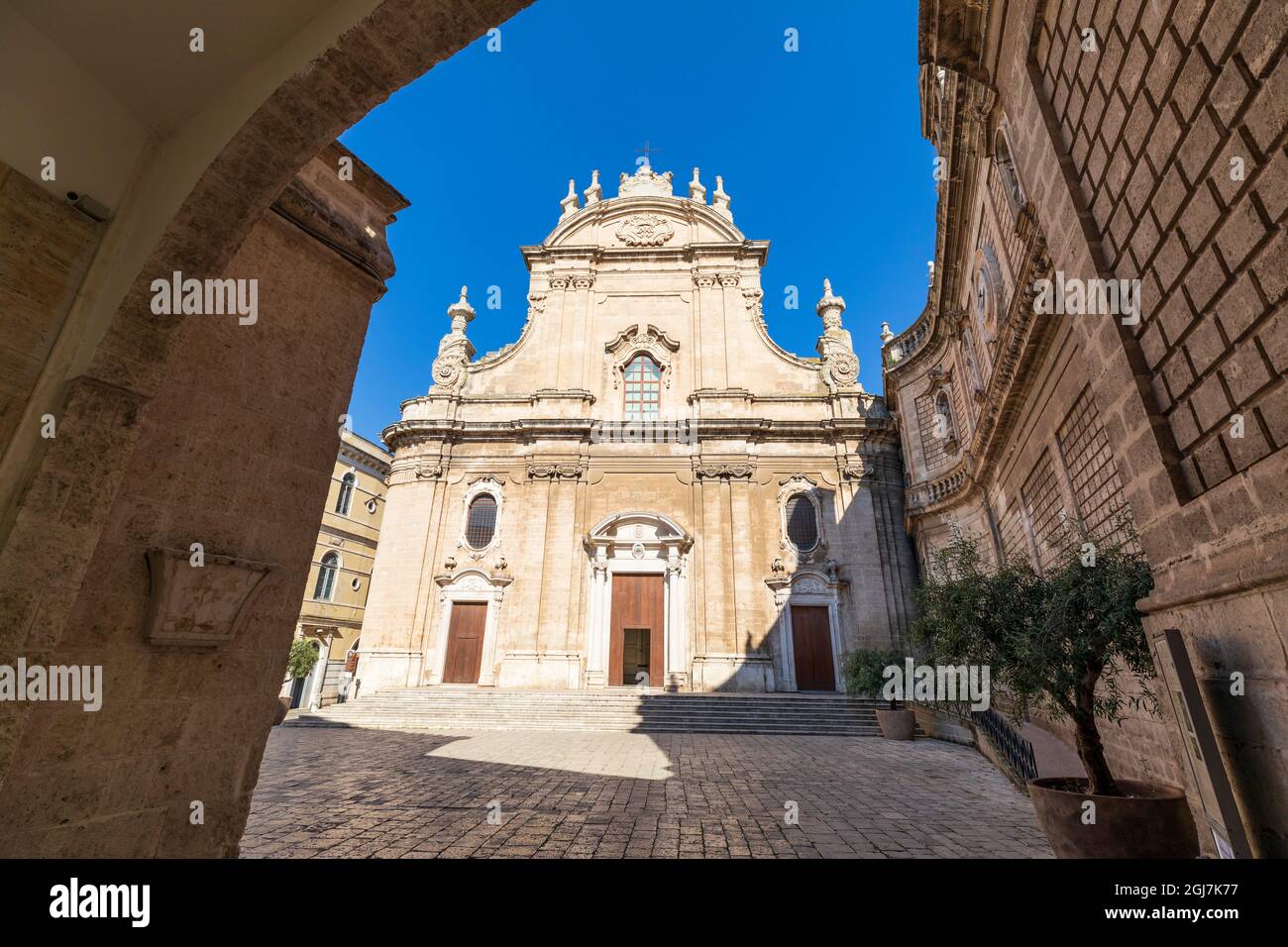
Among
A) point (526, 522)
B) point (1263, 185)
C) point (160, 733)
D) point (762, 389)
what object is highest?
point (762, 389)

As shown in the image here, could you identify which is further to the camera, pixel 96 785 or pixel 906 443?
pixel 906 443

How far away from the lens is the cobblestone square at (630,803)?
4.82 metres

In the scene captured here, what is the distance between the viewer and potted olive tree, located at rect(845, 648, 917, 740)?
13.0m

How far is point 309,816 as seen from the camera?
564 cm

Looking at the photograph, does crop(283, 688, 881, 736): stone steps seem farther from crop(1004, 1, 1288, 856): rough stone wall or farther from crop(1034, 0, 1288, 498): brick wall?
crop(1034, 0, 1288, 498): brick wall

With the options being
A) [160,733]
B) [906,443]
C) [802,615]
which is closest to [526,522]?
[802,615]

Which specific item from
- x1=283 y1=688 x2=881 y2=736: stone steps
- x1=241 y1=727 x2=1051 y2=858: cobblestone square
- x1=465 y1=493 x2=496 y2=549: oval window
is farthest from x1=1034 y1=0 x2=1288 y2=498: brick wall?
x1=465 y1=493 x2=496 y2=549: oval window

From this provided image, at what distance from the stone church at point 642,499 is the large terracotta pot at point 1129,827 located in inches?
564

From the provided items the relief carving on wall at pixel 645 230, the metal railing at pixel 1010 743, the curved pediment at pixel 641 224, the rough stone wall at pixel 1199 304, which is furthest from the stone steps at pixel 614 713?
the relief carving on wall at pixel 645 230

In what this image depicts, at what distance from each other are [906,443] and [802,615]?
6.61 meters

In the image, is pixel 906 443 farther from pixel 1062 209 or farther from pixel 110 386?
pixel 110 386

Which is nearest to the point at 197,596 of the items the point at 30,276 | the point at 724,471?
the point at 30,276

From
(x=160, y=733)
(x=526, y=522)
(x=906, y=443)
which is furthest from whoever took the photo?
(x=526, y=522)

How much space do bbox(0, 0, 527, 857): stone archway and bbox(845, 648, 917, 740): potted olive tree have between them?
13310 mm
